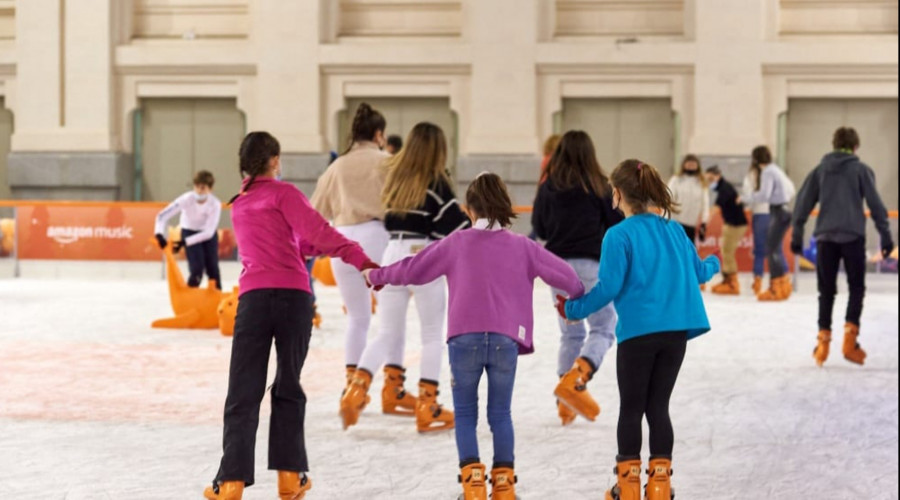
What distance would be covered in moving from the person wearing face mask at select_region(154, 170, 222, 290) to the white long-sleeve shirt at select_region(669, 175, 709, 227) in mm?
4643

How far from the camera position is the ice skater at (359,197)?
682cm

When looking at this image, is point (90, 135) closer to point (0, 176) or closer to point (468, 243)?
point (0, 176)

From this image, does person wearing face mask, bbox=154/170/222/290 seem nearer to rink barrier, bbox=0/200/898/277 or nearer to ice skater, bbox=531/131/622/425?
rink barrier, bbox=0/200/898/277

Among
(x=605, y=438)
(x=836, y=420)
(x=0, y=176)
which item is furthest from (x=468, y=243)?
(x=0, y=176)

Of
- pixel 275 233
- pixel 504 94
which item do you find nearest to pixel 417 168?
pixel 275 233

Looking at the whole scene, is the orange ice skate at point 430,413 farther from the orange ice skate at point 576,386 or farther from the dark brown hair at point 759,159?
the dark brown hair at point 759,159

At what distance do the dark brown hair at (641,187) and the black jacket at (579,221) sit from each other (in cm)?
184

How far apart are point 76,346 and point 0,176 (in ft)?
35.2

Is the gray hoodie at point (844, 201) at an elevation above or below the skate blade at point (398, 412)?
above

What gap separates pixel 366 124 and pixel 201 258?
5988mm

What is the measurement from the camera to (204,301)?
11.3 meters

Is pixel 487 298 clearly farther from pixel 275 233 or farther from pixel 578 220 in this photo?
pixel 578 220

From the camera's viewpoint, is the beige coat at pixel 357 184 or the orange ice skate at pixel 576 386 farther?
the beige coat at pixel 357 184

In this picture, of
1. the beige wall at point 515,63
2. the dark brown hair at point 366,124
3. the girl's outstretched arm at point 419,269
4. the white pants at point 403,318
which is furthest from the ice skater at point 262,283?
the beige wall at point 515,63
